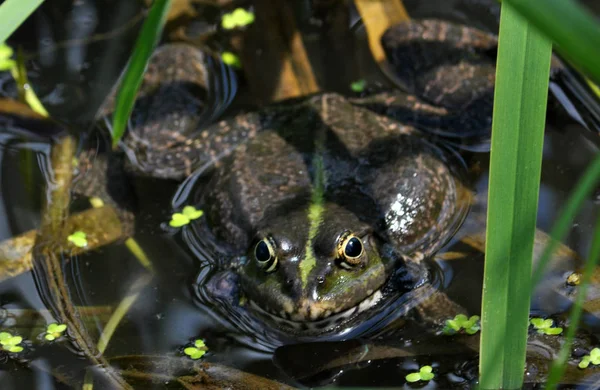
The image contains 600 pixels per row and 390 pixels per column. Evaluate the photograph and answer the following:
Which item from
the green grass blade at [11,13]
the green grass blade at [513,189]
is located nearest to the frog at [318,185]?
the green grass blade at [513,189]

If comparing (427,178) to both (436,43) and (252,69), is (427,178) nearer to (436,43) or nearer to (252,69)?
(436,43)

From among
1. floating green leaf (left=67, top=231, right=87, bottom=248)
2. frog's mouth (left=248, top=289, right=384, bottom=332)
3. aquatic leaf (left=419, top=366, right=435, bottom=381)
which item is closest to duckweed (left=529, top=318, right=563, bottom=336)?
aquatic leaf (left=419, top=366, right=435, bottom=381)

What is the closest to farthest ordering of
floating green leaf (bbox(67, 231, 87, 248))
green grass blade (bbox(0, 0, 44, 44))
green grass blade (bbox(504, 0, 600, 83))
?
green grass blade (bbox(504, 0, 600, 83))
green grass blade (bbox(0, 0, 44, 44))
floating green leaf (bbox(67, 231, 87, 248))

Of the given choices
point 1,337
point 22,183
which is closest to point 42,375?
point 1,337

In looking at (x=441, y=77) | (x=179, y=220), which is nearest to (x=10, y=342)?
(x=179, y=220)

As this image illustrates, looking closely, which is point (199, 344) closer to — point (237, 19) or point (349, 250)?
point (349, 250)

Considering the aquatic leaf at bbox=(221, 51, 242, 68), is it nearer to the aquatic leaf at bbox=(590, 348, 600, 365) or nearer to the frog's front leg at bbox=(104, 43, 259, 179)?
the frog's front leg at bbox=(104, 43, 259, 179)
